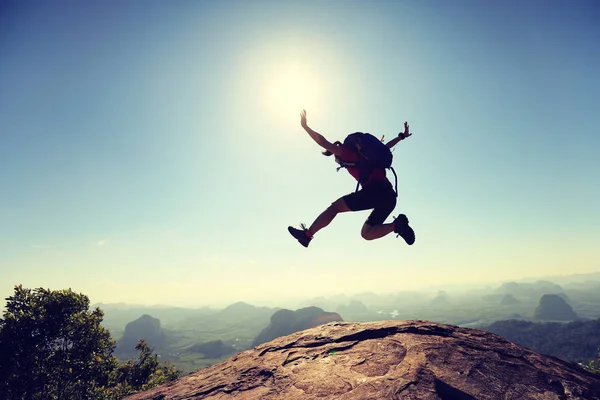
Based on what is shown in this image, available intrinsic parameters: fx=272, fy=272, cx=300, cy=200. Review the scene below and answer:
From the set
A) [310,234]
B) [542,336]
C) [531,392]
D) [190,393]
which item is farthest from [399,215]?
[542,336]

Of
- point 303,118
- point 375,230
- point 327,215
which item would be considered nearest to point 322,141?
point 303,118

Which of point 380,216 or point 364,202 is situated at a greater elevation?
point 364,202

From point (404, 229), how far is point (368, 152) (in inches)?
92.9

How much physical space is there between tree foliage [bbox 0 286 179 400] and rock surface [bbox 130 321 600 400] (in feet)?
59.0

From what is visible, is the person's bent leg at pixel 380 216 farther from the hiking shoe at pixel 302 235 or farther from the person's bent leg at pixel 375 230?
the hiking shoe at pixel 302 235

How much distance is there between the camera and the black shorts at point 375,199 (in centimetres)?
681

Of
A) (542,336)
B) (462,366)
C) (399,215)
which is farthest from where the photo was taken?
(542,336)

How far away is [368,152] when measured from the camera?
6.70 meters

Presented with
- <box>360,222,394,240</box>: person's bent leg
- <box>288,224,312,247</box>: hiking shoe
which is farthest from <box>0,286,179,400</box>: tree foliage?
<box>360,222,394,240</box>: person's bent leg

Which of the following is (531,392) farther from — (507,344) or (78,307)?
(78,307)

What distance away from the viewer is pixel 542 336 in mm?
181750

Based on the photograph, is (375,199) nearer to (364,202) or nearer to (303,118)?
(364,202)

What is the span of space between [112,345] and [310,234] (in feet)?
76.7

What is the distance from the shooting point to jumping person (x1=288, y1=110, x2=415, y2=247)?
6.82 metres
